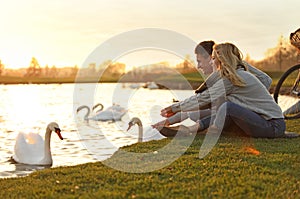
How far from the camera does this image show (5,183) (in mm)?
5848

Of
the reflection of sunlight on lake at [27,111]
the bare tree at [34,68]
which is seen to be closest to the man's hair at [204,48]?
the reflection of sunlight on lake at [27,111]

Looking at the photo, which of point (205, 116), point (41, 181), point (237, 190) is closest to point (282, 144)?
point (205, 116)

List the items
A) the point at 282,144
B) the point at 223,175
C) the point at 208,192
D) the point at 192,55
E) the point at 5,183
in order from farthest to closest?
the point at 192,55 < the point at 282,144 < the point at 5,183 < the point at 223,175 < the point at 208,192

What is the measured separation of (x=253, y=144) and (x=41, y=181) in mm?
3339

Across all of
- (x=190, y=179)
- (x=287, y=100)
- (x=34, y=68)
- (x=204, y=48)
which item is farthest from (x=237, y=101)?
(x=34, y=68)

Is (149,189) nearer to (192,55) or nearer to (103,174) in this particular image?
(103,174)

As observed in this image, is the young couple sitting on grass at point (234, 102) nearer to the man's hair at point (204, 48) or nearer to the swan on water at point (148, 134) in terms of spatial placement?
the man's hair at point (204, 48)

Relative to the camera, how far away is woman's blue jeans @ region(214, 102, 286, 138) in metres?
7.16

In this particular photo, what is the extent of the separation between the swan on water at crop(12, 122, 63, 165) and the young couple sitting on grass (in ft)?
10.2

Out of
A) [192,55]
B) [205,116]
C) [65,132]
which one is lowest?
[65,132]

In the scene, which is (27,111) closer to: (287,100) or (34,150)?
(34,150)

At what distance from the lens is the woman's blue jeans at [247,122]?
7164 millimetres

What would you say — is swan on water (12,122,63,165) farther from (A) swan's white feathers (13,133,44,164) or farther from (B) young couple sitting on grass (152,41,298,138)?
(B) young couple sitting on grass (152,41,298,138)

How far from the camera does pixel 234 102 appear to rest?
7.32 meters
